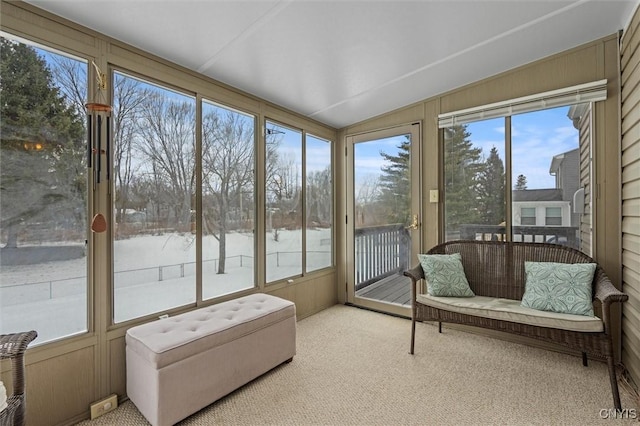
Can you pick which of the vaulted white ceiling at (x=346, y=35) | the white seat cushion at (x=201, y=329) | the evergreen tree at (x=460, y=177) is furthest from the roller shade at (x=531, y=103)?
the white seat cushion at (x=201, y=329)

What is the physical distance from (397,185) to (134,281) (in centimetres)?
282

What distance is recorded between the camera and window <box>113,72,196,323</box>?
6.83 feet

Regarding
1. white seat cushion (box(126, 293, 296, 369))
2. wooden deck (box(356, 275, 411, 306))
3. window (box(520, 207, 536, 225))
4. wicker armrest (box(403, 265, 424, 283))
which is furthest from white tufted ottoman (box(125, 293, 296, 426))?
window (box(520, 207, 536, 225))

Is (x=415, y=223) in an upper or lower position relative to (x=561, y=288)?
upper

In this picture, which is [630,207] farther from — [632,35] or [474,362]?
[474,362]

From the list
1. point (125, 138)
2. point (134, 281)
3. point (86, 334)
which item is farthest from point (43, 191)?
point (86, 334)

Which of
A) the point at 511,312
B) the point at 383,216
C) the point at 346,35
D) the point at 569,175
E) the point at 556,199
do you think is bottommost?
the point at 511,312

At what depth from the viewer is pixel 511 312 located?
228 centimetres

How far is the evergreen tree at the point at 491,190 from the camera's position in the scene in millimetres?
2988

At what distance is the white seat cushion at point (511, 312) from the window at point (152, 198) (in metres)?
2.10

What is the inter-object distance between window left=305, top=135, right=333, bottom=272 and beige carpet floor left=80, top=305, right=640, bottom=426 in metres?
1.17

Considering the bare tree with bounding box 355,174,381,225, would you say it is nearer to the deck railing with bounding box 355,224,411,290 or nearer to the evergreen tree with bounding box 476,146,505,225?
the deck railing with bounding box 355,224,411,290

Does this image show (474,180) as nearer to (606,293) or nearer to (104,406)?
(606,293)

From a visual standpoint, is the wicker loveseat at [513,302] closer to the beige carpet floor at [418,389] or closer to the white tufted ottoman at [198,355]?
the beige carpet floor at [418,389]
